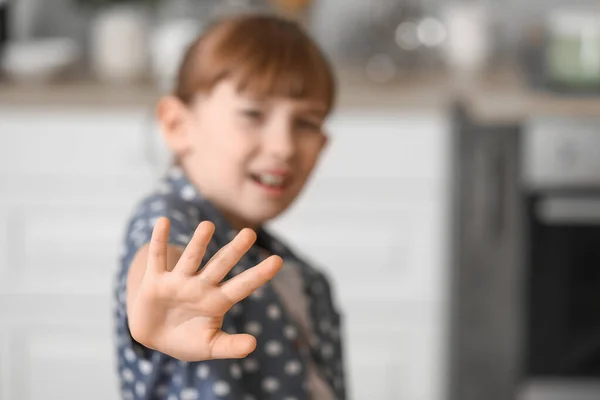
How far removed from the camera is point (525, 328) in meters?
2.09

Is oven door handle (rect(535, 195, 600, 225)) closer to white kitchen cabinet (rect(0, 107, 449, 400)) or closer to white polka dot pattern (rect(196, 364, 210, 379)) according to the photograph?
white kitchen cabinet (rect(0, 107, 449, 400))

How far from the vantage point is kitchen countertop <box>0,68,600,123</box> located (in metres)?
1.97

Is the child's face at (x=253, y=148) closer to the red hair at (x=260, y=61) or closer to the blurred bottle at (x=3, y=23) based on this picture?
the red hair at (x=260, y=61)

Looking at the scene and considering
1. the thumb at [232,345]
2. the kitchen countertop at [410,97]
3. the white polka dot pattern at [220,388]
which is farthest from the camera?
the kitchen countertop at [410,97]

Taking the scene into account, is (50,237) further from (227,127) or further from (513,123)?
(227,127)

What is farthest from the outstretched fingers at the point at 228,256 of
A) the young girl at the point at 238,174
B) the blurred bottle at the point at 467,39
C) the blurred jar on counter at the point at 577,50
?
the blurred bottle at the point at 467,39

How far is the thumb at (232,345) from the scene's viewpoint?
494 mm

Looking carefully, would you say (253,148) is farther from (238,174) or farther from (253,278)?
(253,278)

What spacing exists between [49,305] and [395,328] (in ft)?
2.39

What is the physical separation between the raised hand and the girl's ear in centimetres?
23

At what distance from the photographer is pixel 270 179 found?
696 mm

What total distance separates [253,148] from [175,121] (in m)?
0.08

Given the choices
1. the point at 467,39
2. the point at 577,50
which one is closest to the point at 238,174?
the point at 577,50

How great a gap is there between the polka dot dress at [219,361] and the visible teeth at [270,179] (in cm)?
5
